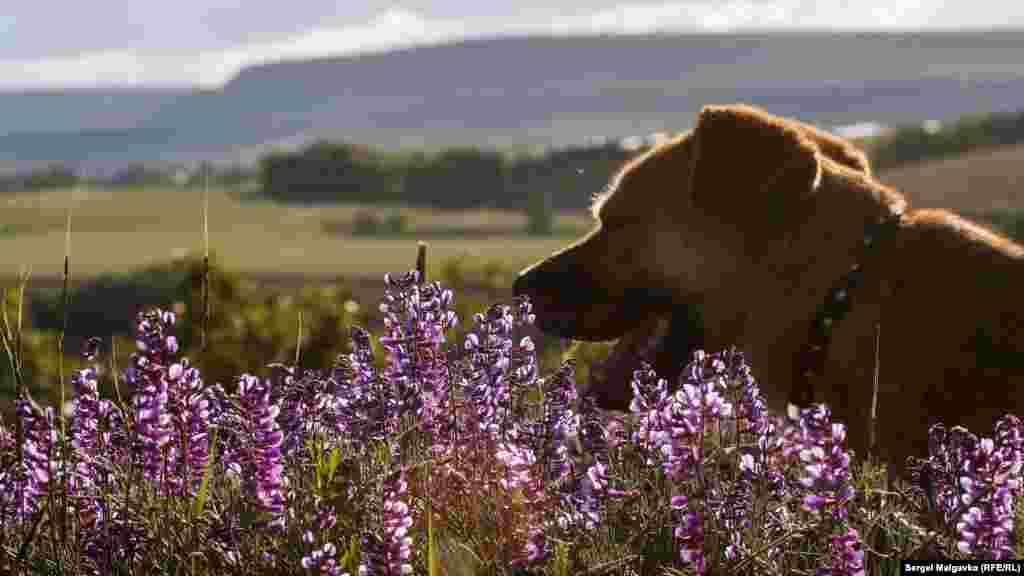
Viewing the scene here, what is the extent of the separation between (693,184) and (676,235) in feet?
0.69

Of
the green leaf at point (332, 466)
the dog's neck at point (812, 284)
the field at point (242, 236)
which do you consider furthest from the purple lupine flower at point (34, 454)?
the field at point (242, 236)

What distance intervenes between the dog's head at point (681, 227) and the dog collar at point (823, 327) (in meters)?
0.32

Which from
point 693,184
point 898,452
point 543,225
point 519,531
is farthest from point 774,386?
point 543,225

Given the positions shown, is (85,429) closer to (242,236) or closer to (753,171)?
(753,171)

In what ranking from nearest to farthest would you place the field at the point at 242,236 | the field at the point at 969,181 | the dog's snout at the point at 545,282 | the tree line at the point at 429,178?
1. the dog's snout at the point at 545,282
2. the field at the point at 969,181
3. the field at the point at 242,236
4. the tree line at the point at 429,178

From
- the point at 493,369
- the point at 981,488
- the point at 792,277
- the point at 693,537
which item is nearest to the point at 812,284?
the point at 792,277

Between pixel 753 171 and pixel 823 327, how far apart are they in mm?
664

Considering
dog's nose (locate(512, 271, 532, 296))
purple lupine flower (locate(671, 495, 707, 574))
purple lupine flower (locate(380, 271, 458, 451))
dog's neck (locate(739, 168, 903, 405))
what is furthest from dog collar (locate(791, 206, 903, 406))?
purple lupine flower (locate(671, 495, 707, 574))

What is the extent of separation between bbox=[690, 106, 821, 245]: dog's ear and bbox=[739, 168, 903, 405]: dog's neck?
82mm

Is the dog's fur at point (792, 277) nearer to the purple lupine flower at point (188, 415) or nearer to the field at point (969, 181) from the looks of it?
the purple lupine flower at point (188, 415)

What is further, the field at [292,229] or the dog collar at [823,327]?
the field at [292,229]

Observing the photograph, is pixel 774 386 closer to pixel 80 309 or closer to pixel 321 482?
pixel 321 482

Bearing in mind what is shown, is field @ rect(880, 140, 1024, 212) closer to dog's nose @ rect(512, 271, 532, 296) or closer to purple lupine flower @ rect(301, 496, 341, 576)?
dog's nose @ rect(512, 271, 532, 296)

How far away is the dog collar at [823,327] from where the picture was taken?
4324 mm
